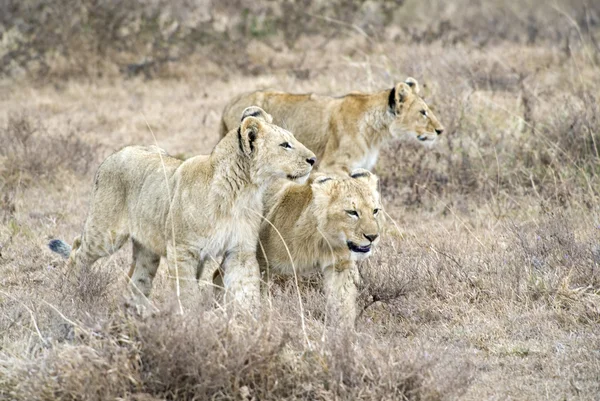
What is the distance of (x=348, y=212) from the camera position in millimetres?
5309

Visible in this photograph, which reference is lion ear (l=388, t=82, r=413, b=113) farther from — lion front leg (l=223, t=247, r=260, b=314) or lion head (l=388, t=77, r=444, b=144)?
lion front leg (l=223, t=247, r=260, b=314)

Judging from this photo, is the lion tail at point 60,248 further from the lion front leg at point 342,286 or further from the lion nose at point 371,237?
the lion nose at point 371,237

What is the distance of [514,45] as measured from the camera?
46.9 feet

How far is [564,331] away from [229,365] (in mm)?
2200

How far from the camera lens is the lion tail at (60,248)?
6680mm

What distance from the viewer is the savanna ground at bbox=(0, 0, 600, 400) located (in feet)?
14.2

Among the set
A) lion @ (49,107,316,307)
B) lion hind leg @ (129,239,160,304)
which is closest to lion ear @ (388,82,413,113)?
lion @ (49,107,316,307)

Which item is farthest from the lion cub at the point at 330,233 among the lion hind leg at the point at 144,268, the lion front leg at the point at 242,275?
the lion hind leg at the point at 144,268

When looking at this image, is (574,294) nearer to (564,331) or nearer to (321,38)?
(564,331)

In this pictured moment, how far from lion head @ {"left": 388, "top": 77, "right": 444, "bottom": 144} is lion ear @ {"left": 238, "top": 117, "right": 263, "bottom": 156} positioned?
121 inches

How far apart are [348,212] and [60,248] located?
246cm

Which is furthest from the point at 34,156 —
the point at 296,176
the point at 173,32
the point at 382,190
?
the point at 173,32

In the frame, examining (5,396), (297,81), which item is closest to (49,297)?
(5,396)

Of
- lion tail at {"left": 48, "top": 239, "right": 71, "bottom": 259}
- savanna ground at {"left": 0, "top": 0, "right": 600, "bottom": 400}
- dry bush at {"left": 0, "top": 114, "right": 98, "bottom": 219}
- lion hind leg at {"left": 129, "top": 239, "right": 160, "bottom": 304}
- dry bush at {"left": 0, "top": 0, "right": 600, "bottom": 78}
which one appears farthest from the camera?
dry bush at {"left": 0, "top": 0, "right": 600, "bottom": 78}
